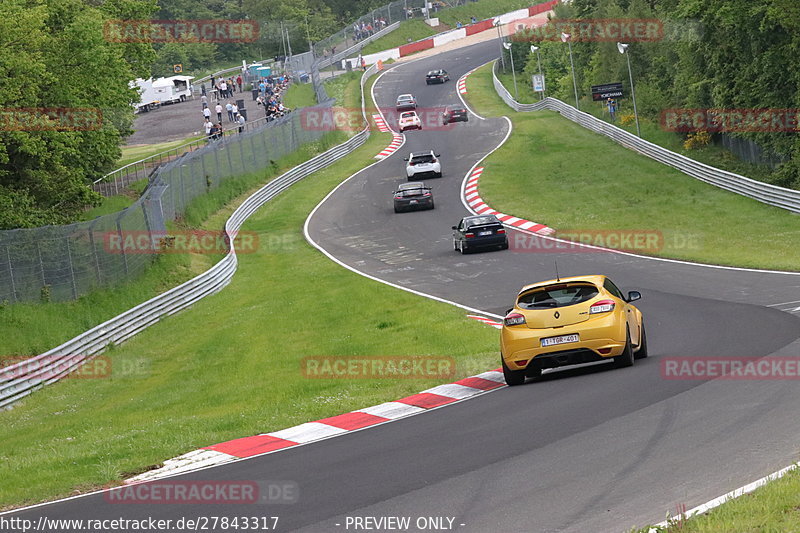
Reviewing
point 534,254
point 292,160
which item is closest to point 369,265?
point 534,254

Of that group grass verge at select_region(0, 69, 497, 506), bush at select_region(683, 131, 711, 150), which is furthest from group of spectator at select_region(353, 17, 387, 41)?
grass verge at select_region(0, 69, 497, 506)

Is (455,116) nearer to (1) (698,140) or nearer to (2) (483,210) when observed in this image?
(1) (698,140)

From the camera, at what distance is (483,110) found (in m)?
78.7

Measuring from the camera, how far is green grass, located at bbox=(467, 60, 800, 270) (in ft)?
111

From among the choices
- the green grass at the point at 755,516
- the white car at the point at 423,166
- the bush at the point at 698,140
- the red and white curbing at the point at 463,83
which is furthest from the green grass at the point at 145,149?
the green grass at the point at 755,516

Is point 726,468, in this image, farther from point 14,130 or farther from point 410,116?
point 410,116

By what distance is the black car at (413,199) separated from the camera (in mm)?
46656

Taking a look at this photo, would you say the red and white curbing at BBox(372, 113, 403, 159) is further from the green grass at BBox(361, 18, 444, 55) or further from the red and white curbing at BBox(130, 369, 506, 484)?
the red and white curbing at BBox(130, 369, 506, 484)

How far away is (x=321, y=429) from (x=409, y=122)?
61.3 m

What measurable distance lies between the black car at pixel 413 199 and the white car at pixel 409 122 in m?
26.6

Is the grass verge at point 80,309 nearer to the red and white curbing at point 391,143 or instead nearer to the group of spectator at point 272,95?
the red and white curbing at point 391,143

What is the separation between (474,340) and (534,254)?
44.2ft

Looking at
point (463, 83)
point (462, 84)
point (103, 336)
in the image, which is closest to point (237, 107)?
point (462, 84)

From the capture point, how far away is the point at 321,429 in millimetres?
13180
